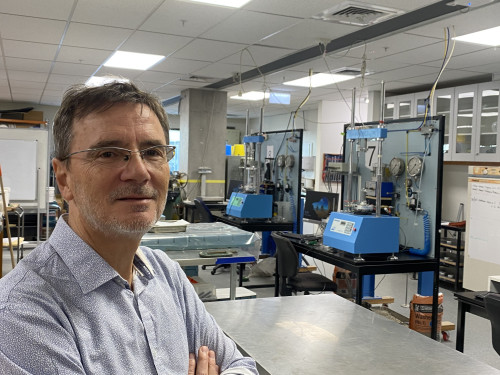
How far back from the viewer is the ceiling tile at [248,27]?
165 inches

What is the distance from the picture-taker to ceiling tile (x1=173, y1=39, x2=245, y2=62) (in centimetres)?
518

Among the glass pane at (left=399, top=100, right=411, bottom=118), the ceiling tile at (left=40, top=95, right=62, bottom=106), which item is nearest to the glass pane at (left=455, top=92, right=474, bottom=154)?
the glass pane at (left=399, top=100, right=411, bottom=118)

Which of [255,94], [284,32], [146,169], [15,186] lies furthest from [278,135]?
[146,169]

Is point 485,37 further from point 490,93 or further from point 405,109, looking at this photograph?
point 405,109

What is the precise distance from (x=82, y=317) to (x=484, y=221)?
496 centimetres

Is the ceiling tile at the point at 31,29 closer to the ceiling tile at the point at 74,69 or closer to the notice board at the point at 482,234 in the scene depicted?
the ceiling tile at the point at 74,69

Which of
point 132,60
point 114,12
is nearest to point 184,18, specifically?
point 114,12

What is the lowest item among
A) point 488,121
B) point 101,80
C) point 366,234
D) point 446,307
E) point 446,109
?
point 446,307

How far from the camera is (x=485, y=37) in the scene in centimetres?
454

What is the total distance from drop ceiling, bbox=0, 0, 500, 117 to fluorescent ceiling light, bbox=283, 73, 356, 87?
24 cm

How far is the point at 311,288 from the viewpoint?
411cm

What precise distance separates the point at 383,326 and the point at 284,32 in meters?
3.58

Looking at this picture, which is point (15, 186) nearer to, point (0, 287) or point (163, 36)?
point (163, 36)

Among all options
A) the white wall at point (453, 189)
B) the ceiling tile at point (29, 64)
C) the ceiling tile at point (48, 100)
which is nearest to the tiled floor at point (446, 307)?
the white wall at point (453, 189)
